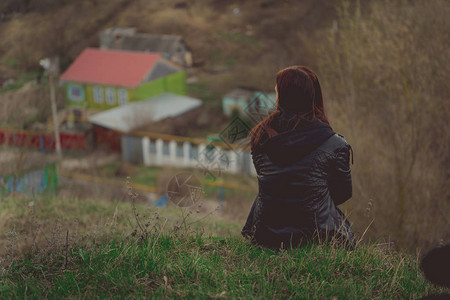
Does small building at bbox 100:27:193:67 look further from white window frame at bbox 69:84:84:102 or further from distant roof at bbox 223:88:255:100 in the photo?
distant roof at bbox 223:88:255:100

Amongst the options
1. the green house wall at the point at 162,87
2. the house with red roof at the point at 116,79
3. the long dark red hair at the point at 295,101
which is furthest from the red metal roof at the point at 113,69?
the long dark red hair at the point at 295,101

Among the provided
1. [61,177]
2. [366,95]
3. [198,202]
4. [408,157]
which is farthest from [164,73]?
[198,202]

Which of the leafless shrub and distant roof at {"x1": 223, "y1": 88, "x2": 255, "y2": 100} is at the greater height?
the leafless shrub

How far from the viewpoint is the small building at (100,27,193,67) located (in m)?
37.9

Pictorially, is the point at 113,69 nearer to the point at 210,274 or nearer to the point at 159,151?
the point at 159,151

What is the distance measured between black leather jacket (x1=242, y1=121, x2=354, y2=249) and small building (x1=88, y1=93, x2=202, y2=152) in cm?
2179

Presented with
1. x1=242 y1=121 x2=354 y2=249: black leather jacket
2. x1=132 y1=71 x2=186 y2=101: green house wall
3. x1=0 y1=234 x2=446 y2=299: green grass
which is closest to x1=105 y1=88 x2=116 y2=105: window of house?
x1=132 y1=71 x2=186 y2=101: green house wall

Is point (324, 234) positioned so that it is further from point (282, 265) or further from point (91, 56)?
point (91, 56)

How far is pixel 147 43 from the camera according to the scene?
37.8 metres

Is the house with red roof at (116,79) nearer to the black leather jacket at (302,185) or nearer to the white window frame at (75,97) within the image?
the white window frame at (75,97)

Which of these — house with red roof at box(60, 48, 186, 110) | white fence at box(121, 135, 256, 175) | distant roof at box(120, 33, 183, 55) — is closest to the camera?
white fence at box(121, 135, 256, 175)

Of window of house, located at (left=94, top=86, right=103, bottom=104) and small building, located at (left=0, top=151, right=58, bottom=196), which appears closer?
small building, located at (left=0, top=151, right=58, bottom=196)

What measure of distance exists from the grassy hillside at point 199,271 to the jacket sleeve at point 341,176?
34 centimetres

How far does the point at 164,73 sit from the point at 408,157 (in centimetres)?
2390
